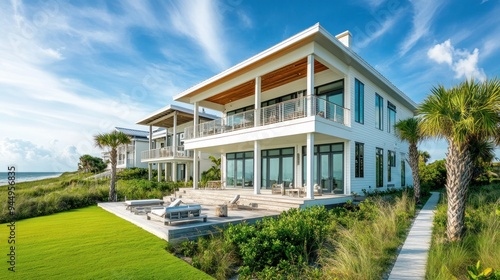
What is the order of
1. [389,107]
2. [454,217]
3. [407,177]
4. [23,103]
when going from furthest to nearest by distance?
[407,177] → [389,107] → [23,103] → [454,217]

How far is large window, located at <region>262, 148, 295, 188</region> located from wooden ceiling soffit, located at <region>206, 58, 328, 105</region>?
412 cm

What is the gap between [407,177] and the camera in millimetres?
22188

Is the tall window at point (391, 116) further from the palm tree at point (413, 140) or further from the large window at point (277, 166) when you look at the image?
the large window at point (277, 166)

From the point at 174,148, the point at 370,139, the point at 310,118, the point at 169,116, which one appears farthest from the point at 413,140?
the point at 169,116

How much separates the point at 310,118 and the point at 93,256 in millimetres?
9084

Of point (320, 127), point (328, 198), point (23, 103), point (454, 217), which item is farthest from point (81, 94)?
point (454, 217)

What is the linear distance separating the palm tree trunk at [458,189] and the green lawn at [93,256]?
6.44m

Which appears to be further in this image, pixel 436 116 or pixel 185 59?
pixel 185 59

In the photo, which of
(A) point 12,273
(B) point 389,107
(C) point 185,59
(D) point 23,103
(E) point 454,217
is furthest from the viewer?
(B) point 389,107

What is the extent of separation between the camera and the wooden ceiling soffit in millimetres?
14278

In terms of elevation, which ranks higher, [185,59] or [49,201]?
[185,59]

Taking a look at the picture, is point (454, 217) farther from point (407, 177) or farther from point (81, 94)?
point (407, 177)

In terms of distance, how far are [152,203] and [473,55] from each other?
16011 millimetres

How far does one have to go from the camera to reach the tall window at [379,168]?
56.0 feet
